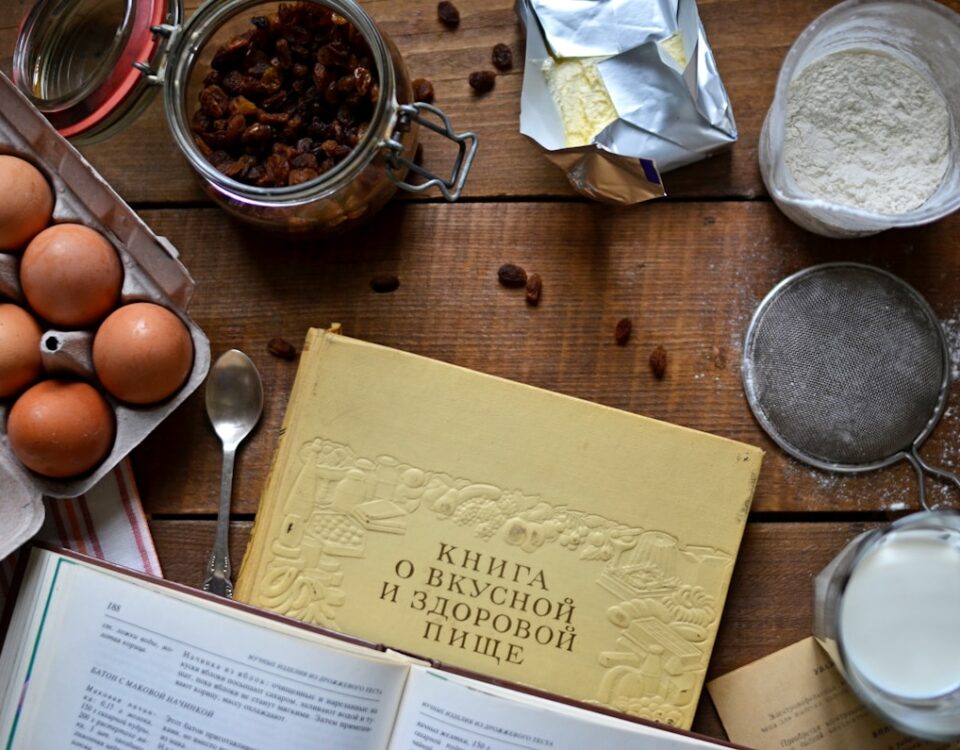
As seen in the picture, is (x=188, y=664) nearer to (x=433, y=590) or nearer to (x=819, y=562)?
(x=433, y=590)

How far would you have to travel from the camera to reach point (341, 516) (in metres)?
0.73

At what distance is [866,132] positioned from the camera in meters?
0.72

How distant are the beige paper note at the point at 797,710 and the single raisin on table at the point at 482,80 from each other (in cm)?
53

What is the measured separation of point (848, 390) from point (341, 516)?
43 cm

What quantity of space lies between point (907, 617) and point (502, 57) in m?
0.55

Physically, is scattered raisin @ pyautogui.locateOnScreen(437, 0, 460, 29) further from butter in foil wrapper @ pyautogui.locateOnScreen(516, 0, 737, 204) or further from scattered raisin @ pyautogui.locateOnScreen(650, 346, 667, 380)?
scattered raisin @ pyautogui.locateOnScreen(650, 346, 667, 380)

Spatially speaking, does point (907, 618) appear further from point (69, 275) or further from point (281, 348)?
point (69, 275)

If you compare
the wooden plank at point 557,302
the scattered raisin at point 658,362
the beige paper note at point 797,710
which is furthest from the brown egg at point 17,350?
the beige paper note at point 797,710

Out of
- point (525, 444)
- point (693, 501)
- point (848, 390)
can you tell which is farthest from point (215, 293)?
point (848, 390)

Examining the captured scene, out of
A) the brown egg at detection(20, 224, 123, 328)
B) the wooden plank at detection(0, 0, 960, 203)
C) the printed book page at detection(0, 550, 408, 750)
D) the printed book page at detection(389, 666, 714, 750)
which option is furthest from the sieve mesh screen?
the brown egg at detection(20, 224, 123, 328)

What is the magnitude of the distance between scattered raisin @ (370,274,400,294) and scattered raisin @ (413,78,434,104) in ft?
0.50

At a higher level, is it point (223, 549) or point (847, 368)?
point (847, 368)

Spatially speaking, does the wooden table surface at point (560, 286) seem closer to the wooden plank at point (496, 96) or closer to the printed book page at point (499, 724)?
the wooden plank at point (496, 96)

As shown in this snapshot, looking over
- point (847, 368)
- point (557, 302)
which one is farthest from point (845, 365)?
point (557, 302)
